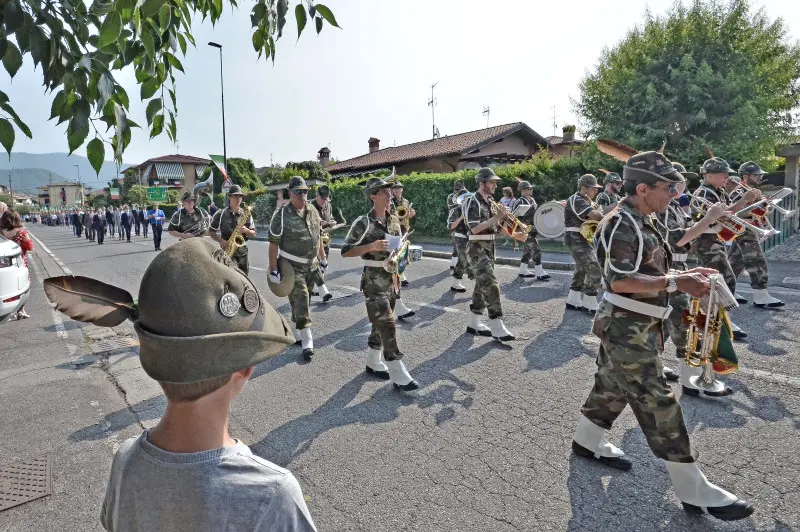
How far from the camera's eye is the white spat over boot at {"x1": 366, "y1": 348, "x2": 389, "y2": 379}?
5820 millimetres

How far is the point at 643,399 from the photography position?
11.1 ft

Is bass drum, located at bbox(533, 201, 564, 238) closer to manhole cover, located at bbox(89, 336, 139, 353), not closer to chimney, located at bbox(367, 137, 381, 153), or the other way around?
manhole cover, located at bbox(89, 336, 139, 353)

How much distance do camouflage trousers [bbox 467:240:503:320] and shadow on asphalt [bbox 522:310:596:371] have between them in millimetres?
663

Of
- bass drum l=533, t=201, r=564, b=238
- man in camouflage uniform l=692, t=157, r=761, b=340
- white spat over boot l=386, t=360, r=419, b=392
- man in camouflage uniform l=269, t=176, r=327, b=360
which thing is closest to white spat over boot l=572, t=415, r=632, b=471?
white spat over boot l=386, t=360, r=419, b=392

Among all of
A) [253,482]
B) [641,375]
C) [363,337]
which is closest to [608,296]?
[641,375]

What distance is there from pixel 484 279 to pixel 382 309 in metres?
2.00

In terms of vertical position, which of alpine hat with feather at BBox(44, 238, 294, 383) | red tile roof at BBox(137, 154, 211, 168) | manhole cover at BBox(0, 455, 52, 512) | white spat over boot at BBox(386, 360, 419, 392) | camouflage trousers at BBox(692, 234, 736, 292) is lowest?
manhole cover at BBox(0, 455, 52, 512)

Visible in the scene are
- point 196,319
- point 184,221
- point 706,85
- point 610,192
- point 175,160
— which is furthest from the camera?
point 175,160

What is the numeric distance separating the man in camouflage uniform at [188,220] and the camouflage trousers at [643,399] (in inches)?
326

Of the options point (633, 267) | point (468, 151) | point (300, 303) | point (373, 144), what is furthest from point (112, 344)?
point (373, 144)

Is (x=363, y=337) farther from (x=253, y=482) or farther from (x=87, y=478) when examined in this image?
(x=253, y=482)

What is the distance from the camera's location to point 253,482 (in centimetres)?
127

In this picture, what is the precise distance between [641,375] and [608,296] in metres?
0.59

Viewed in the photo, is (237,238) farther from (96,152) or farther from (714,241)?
(714,241)
